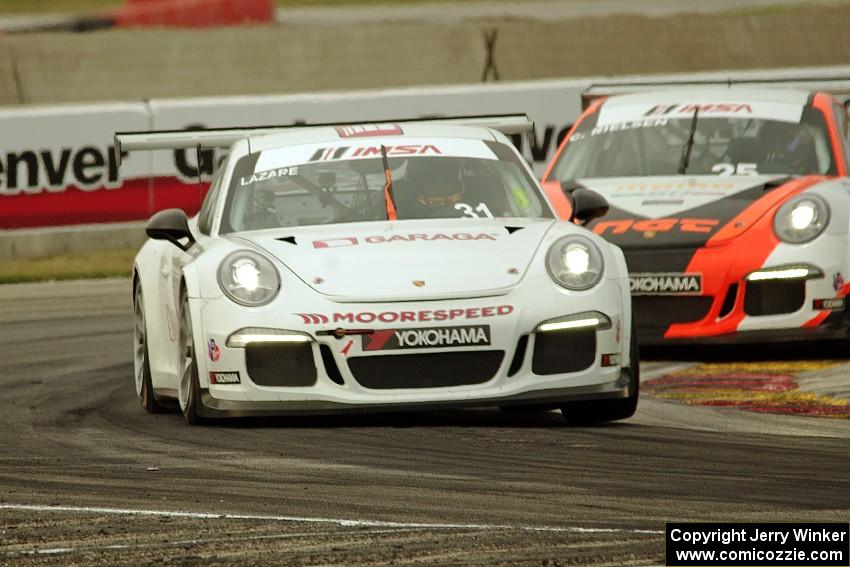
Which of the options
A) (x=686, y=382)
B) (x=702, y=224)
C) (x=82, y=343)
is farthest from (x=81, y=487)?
(x=82, y=343)

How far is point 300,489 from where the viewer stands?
21.1ft

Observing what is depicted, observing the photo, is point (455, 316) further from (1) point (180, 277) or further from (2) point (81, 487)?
(2) point (81, 487)

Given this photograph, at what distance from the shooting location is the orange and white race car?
10617 millimetres

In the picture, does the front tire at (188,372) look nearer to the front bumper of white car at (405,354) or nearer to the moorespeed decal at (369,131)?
the front bumper of white car at (405,354)

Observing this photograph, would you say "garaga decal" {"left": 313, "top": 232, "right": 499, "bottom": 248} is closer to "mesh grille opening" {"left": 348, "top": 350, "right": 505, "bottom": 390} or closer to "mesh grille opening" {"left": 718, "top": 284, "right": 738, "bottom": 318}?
"mesh grille opening" {"left": 348, "top": 350, "right": 505, "bottom": 390}

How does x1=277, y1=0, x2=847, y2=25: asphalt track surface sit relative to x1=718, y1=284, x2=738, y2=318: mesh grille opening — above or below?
below

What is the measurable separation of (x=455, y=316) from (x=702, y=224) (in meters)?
3.27

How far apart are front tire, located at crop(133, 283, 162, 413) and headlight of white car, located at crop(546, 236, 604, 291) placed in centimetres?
209

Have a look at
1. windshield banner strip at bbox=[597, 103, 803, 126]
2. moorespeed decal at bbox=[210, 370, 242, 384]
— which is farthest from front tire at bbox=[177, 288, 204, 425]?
windshield banner strip at bbox=[597, 103, 803, 126]

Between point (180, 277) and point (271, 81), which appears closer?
point (180, 277)

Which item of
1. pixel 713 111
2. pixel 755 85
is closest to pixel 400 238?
pixel 713 111

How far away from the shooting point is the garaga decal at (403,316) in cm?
780

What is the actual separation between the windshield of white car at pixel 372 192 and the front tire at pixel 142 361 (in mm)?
892

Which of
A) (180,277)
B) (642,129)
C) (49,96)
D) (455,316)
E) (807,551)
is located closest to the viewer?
(807,551)
